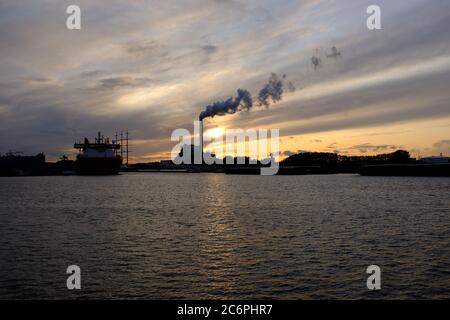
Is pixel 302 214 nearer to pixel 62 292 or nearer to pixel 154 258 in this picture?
pixel 154 258

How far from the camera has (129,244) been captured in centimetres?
3203

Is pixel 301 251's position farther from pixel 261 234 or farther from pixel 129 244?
pixel 129 244

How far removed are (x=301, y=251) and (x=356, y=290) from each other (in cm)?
922

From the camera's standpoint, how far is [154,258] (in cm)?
2681

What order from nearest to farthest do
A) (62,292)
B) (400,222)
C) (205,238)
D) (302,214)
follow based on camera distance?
1. (62,292)
2. (205,238)
3. (400,222)
4. (302,214)
